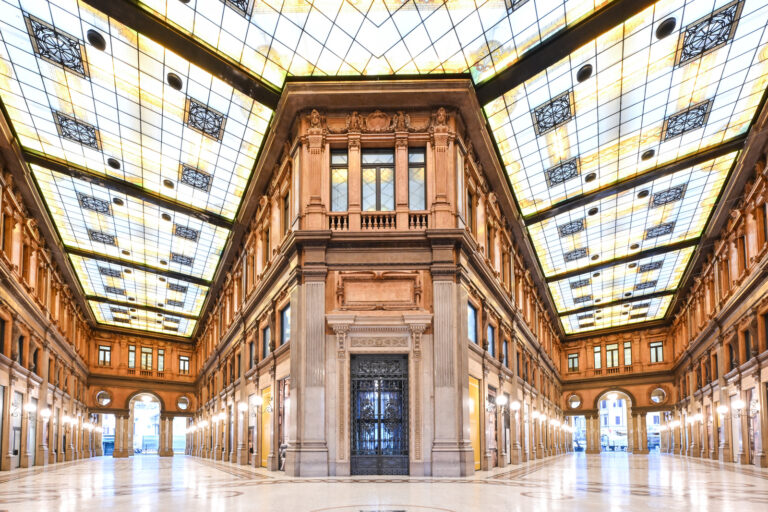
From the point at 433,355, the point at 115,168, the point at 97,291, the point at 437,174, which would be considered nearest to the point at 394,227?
the point at 437,174

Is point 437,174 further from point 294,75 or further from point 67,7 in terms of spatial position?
point 67,7

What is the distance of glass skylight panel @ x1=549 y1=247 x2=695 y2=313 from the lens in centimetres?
3881

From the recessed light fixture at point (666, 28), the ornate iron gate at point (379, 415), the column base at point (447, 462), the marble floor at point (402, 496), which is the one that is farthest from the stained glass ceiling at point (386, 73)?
the marble floor at point (402, 496)

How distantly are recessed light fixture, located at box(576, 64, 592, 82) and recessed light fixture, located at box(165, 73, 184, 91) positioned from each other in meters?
11.1

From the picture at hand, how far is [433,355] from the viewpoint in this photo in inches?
741

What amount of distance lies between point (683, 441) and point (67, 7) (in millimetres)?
42558

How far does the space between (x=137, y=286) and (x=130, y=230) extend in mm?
10537

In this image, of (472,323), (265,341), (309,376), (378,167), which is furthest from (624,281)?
(309,376)

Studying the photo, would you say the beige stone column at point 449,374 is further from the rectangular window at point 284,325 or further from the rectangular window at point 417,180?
the rectangular window at point 284,325

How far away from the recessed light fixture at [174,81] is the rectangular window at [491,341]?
515 inches

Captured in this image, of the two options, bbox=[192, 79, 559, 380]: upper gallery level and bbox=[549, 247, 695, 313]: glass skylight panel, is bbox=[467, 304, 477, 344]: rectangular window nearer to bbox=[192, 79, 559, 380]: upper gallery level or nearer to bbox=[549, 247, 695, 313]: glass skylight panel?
bbox=[192, 79, 559, 380]: upper gallery level

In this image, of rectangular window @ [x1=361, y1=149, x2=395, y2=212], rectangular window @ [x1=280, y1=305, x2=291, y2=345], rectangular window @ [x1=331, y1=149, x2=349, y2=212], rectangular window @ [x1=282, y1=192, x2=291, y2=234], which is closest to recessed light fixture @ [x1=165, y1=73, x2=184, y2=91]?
rectangular window @ [x1=282, y1=192, x2=291, y2=234]

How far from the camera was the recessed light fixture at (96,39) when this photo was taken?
18578mm

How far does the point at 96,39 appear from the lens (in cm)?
1883
